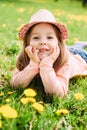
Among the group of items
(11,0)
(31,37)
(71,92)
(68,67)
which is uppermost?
(11,0)

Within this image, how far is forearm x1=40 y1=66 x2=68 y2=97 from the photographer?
12.2 ft

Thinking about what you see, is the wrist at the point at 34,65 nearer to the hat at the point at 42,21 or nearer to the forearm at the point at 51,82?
the forearm at the point at 51,82

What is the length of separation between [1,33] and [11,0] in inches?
655

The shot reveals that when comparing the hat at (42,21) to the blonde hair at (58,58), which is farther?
the blonde hair at (58,58)

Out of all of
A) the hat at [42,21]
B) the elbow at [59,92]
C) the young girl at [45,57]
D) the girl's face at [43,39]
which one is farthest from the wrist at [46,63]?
the hat at [42,21]

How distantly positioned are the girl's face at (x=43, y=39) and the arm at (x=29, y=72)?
2.9 inches

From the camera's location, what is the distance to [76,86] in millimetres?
4398

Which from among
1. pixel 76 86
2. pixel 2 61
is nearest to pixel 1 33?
pixel 2 61

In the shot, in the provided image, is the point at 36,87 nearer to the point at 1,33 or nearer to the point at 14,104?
the point at 14,104

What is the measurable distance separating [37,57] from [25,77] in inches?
9.9

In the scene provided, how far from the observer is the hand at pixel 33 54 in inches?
154

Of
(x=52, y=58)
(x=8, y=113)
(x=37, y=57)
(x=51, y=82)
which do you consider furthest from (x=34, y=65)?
(x=8, y=113)

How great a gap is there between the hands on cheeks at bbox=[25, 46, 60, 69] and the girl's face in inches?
1.8

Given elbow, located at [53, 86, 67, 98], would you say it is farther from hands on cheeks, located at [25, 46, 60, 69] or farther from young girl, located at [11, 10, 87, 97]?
hands on cheeks, located at [25, 46, 60, 69]
